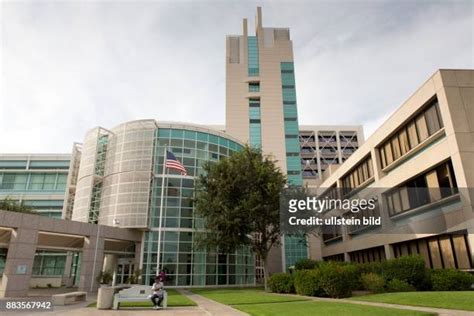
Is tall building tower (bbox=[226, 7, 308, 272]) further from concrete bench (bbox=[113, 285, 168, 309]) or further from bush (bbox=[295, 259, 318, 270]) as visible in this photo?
concrete bench (bbox=[113, 285, 168, 309])

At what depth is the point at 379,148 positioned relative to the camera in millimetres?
29766

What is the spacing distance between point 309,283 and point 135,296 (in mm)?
9874

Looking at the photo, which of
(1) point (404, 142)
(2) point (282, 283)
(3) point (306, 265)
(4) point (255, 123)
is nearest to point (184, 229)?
(3) point (306, 265)

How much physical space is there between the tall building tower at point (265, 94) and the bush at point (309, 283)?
43.3 metres

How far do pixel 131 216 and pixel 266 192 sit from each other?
14.7m

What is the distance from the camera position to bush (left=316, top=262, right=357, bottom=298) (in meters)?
17.6

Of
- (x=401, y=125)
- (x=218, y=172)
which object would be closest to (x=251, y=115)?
(x=218, y=172)

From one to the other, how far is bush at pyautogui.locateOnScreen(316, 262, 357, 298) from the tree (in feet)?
32.4

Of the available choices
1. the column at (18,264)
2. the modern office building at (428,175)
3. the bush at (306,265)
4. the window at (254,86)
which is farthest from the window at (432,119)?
the window at (254,86)

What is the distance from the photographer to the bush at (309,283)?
18.5 metres

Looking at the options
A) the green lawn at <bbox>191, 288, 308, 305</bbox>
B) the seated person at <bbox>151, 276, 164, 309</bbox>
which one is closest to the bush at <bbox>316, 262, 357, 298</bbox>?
the green lawn at <bbox>191, 288, 308, 305</bbox>

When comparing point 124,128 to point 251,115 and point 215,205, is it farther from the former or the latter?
point 251,115

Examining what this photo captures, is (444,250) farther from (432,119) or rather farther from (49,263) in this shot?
(49,263)

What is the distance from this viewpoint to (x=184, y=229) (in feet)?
113
